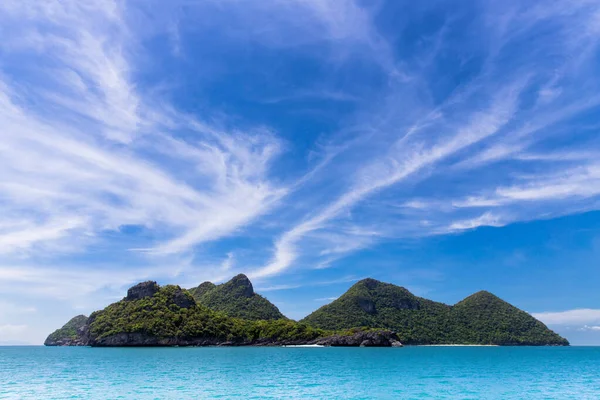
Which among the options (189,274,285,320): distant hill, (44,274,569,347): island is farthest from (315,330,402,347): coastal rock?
(189,274,285,320): distant hill

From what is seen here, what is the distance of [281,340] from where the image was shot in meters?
121

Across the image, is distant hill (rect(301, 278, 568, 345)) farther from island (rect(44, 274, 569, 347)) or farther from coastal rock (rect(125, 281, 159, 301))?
coastal rock (rect(125, 281, 159, 301))

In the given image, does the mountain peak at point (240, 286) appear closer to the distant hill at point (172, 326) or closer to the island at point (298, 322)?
the island at point (298, 322)

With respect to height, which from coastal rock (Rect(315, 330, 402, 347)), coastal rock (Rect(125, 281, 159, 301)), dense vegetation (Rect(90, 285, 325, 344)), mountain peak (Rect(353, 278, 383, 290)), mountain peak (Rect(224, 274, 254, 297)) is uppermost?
mountain peak (Rect(353, 278, 383, 290))

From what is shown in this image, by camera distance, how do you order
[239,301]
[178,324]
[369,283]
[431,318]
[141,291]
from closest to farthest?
[178,324], [141,291], [239,301], [431,318], [369,283]

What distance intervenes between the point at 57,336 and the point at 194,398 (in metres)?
210

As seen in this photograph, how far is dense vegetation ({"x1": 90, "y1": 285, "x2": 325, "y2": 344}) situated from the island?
247 mm

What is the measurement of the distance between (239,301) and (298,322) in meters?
25.3

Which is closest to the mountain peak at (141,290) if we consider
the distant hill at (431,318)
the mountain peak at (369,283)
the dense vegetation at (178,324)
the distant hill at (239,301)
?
the dense vegetation at (178,324)

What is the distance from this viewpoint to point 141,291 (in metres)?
120

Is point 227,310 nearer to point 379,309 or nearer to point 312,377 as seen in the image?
point 379,309

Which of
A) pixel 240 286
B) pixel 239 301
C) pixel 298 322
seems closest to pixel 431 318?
pixel 298 322

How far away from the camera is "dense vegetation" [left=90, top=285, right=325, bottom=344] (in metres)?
107

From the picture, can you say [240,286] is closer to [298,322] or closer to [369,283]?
[298,322]
